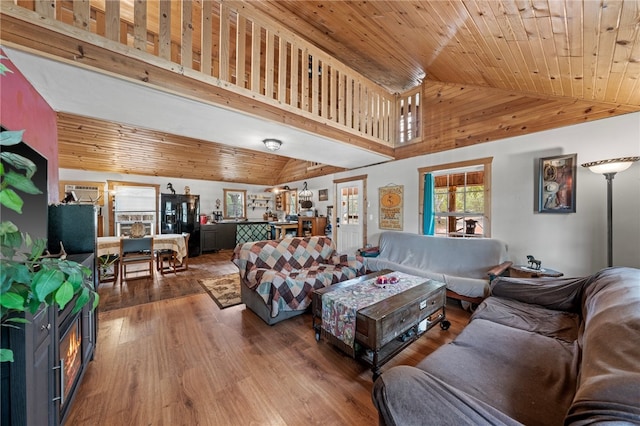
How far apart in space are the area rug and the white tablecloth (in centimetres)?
79

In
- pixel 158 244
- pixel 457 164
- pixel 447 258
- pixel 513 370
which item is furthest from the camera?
pixel 158 244

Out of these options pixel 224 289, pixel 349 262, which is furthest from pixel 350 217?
pixel 224 289

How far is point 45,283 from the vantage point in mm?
571

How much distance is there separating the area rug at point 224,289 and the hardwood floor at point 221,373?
35cm

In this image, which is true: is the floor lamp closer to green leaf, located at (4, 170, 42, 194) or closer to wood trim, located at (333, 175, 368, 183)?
wood trim, located at (333, 175, 368, 183)

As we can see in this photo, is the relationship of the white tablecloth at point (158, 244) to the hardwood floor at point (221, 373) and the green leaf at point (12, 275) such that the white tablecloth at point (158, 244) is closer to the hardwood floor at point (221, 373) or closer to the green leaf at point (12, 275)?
the hardwood floor at point (221, 373)

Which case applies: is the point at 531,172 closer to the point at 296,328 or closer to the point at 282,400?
the point at 296,328

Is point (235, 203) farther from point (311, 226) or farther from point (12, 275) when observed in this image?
point (12, 275)

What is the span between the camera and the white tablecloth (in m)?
3.81

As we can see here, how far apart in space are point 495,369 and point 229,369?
187 cm

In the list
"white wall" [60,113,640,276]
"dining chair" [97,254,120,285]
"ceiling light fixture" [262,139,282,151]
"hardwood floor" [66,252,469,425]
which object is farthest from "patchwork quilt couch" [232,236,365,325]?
"dining chair" [97,254,120,285]

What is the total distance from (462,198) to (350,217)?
2.45 metres

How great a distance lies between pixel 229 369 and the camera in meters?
1.91

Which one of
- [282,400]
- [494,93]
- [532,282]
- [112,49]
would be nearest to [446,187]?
[494,93]
